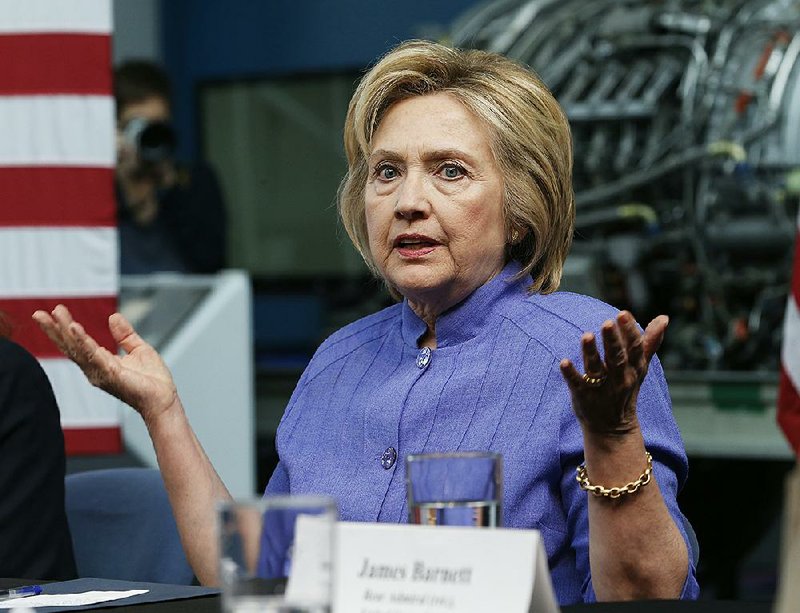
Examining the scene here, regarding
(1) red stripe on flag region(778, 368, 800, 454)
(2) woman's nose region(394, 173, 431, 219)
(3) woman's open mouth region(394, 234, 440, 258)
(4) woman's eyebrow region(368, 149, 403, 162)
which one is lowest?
(1) red stripe on flag region(778, 368, 800, 454)

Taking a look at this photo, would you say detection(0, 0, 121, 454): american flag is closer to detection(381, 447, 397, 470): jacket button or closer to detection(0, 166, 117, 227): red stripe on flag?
detection(0, 166, 117, 227): red stripe on flag

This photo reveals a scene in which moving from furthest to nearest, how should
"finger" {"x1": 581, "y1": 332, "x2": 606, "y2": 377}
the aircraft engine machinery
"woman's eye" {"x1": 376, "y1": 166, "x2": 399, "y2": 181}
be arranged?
the aircraft engine machinery
"woman's eye" {"x1": 376, "y1": 166, "x2": 399, "y2": 181}
"finger" {"x1": 581, "y1": 332, "x2": 606, "y2": 377}

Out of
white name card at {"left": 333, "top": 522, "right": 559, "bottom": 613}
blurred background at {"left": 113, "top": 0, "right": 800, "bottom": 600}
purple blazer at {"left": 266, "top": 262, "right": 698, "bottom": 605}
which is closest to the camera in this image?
white name card at {"left": 333, "top": 522, "right": 559, "bottom": 613}

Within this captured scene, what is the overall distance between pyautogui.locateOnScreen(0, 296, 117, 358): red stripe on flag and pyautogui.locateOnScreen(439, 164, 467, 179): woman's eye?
4.38 ft

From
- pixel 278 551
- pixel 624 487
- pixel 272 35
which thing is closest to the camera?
pixel 278 551

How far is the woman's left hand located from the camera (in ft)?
3.88

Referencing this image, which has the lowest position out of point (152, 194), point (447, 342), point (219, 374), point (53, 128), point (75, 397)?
point (219, 374)

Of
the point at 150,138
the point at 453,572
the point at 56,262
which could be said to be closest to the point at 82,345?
the point at 453,572

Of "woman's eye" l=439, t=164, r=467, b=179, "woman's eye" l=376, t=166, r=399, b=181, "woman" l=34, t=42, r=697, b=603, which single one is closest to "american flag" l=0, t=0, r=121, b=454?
"woman" l=34, t=42, r=697, b=603

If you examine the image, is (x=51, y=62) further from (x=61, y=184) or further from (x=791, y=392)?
(x=791, y=392)

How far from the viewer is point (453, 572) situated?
3.28 ft

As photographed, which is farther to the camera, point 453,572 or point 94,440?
point 94,440

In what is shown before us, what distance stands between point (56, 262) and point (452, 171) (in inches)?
54.9

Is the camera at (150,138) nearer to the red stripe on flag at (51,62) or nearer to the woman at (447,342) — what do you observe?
the red stripe on flag at (51,62)
